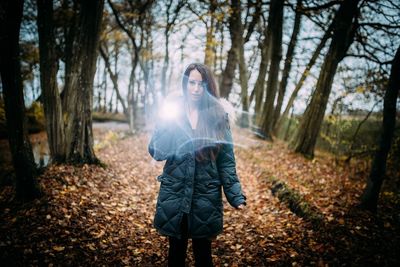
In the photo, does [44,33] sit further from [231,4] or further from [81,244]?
[231,4]

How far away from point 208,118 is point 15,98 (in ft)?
11.3

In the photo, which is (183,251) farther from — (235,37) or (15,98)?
(235,37)

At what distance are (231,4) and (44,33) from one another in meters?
7.15

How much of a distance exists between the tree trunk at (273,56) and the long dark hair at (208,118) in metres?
10.2

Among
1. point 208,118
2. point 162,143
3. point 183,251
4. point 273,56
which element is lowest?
point 183,251

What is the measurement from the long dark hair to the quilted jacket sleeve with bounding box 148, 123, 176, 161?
0.82ft

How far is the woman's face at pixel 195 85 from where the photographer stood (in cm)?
271

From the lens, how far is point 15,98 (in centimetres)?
429

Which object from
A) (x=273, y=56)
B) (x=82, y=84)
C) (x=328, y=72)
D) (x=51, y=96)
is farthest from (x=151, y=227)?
(x=273, y=56)

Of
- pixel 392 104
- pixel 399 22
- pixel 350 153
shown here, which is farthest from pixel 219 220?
pixel 350 153

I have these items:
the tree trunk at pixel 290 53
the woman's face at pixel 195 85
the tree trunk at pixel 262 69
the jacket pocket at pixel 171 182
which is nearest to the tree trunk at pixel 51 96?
the jacket pocket at pixel 171 182

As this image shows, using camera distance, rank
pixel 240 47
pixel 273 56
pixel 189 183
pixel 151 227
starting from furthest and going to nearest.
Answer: pixel 273 56 < pixel 240 47 < pixel 151 227 < pixel 189 183

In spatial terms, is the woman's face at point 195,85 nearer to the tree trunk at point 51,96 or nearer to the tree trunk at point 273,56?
the tree trunk at point 51,96

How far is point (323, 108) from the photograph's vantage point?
913 centimetres
